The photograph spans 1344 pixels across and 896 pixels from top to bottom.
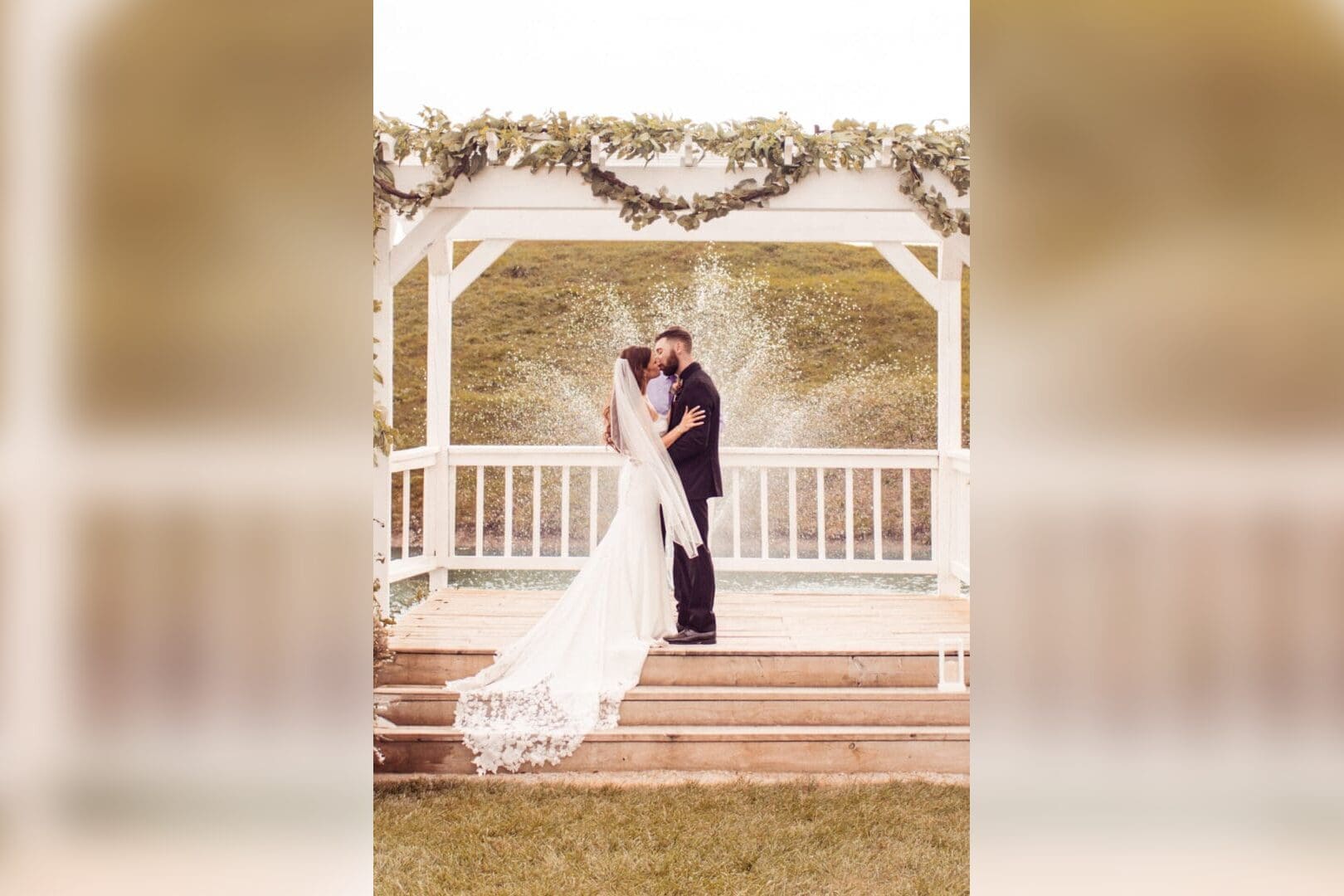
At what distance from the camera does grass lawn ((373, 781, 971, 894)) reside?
3.15 metres

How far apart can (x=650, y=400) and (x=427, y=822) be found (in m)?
2.76

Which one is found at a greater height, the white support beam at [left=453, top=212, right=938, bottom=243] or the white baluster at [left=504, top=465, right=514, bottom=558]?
the white support beam at [left=453, top=212, right=938, bottom=243]

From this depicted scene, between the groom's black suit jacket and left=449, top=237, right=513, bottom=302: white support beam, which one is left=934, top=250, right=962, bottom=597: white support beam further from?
left=449, top=237, right=513, bottom=302: white support beam

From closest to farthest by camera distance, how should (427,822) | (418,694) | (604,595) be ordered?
(427,822), (418,694), (604,595)

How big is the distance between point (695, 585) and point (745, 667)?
0.42 metres

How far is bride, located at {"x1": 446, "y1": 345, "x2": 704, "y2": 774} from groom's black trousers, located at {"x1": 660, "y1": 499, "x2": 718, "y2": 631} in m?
0.07

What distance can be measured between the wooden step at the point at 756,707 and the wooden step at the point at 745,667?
0.41 feet
